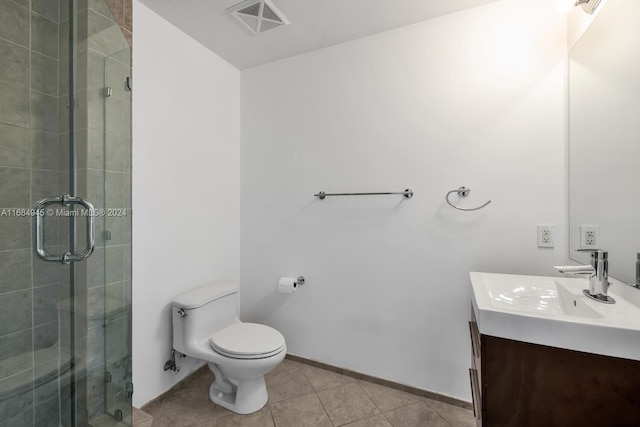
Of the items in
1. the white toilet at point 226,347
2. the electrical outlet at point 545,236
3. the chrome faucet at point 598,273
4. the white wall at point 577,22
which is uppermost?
the white wall at point 577,22

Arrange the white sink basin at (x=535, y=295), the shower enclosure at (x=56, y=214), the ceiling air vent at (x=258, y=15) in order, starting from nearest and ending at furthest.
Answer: the shower enclosure at (x=56, y=214) → the white sink basin at (x=535, y=295) → the ceiling air vent at (x=258, y=15)

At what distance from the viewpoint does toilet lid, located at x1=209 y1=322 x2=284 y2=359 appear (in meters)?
1.53

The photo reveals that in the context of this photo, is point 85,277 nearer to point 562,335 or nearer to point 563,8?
point 562,335

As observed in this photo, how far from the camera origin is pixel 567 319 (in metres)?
0.82

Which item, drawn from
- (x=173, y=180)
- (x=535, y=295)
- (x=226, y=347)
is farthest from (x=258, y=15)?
(x=535, y=295)

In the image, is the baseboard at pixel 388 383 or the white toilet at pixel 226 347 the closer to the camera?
the white toilet at pixel 226 347

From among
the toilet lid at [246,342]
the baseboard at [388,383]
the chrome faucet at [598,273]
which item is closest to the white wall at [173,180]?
the toilet lid at [246,342]

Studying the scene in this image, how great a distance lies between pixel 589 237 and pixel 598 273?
1.04 feet

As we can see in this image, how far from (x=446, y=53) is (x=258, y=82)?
1.39 m

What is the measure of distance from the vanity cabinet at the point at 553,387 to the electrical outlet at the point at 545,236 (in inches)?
32.9

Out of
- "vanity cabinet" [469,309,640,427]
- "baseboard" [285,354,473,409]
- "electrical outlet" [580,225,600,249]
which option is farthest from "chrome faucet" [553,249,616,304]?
"baseboard" [285,354,473,409]

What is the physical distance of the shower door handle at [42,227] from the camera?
1.04 meters

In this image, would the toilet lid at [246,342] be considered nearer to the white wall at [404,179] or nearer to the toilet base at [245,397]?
the toilet base at [245,397]

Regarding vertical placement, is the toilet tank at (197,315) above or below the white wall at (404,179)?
below
